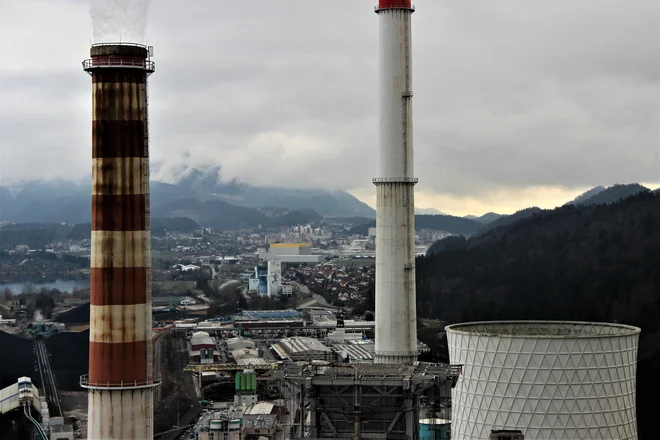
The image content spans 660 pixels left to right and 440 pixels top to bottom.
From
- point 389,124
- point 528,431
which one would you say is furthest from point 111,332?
point 528,431

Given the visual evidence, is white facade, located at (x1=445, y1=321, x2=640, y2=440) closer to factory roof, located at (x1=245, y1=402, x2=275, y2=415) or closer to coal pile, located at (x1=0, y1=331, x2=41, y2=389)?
factory roof, located at (x1=245, y1=402, x2=275, y2=415)

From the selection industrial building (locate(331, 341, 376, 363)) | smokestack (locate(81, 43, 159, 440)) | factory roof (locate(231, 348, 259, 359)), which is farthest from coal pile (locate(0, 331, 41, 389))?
smokestack (locate(81, 43, 159, 440))

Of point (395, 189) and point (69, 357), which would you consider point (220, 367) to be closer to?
point (69, 357)

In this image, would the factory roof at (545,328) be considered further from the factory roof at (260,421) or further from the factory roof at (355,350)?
the factory roof at (355,350)

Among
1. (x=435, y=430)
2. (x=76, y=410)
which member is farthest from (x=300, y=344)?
(x=435, y=430)

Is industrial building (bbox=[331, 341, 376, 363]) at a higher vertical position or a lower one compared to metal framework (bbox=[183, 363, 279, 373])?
higher

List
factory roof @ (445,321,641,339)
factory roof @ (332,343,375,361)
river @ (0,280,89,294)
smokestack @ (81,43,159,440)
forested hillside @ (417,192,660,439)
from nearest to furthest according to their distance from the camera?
smokestack @ (81,43,159,440), factory roof @ (445,321,641,339), factory roof @ (332,343,375,361), forested hillside @ (417,192,660,439), river @ (0,280,89,294)

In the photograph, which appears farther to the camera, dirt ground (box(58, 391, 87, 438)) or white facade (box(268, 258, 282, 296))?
white facade (box(268, 258, 282, 296))
